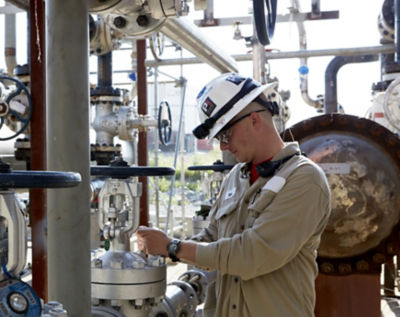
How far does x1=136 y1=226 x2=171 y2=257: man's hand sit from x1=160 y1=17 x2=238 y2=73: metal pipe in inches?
37.7

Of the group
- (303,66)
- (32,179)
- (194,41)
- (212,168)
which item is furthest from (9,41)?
(303,66)

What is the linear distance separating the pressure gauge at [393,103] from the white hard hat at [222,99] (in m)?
2.65

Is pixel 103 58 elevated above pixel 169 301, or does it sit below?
above

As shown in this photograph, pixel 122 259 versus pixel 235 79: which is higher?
pixel 235 79

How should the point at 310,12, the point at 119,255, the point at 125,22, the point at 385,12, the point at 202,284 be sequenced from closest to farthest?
the point at 119,255
the point at 125,22
the point at 202,284
the point at 385,12
the point at 310,12

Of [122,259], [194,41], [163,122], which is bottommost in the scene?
[122,259]

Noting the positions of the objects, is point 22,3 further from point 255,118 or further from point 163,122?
point 163,122

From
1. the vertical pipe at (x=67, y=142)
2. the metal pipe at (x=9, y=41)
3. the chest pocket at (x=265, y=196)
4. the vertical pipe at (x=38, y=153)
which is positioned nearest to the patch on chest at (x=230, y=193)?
the chest pocket at (x=265, y=196)

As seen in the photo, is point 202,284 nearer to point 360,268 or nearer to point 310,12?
point 360,268

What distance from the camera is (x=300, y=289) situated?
1.28 meters

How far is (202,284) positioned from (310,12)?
4.07 m

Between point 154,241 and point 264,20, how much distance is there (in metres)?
0.84

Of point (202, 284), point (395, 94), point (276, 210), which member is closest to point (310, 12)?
point (395, 94)

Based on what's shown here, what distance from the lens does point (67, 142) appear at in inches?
46.8
